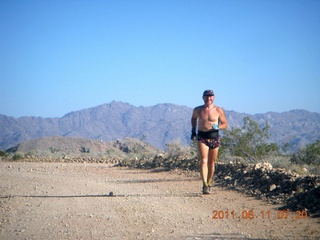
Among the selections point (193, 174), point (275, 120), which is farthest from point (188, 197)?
point (275, 120)

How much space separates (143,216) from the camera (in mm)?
6664

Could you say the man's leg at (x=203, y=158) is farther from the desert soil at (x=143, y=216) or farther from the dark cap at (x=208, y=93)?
the dark cap at (x=208, y=93)

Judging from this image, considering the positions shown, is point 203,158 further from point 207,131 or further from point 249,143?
point 249,143

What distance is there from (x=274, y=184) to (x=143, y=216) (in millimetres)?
3847

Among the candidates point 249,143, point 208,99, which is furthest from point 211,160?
point 249,143

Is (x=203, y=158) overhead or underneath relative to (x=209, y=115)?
underneath

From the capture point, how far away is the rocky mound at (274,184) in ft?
23.5

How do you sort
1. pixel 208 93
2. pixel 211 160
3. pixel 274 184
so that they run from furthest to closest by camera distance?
pixel 274 184
pixel 211 160
pixel 208 93

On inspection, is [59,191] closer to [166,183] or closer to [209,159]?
[166,183]

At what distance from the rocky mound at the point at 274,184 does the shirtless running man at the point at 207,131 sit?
4.55ft

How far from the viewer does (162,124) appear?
9631cm

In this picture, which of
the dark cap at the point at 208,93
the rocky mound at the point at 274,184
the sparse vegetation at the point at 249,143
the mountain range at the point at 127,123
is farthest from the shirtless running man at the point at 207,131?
the mountain range at the point at 127,123

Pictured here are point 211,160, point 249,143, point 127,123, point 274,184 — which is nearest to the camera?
point 211,160

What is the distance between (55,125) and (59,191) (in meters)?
96.3
